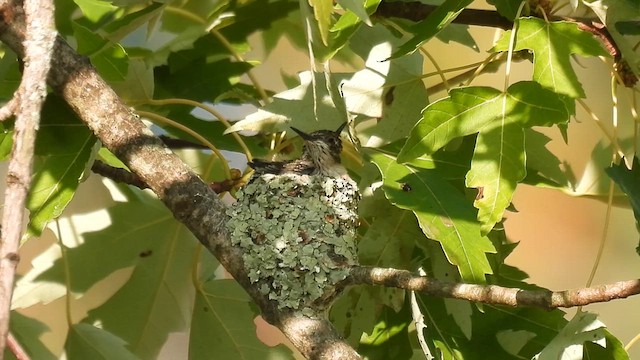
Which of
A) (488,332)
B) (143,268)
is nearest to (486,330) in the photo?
(488,332)

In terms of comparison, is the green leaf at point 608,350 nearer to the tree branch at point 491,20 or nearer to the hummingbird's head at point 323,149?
the tree branch at point 491,20

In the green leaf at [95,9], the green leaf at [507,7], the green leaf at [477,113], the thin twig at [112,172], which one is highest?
the green leaf at [507,7]

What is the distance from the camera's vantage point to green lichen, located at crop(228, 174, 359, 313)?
61.5 inches

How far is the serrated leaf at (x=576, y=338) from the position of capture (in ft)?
4.81

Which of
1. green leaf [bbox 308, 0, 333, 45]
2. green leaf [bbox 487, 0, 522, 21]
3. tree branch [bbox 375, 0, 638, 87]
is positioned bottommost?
tree branch [bbox 375, 0, 638, 87]

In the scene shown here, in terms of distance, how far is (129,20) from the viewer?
1.83 m

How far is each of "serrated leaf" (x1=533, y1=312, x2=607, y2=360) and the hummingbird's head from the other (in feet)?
1.90

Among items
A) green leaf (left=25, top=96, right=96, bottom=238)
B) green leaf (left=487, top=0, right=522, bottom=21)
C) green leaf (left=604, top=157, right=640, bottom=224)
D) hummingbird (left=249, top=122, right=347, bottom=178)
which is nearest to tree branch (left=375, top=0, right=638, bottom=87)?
green leaf (left=487, top=0, right=522, bottom=21)

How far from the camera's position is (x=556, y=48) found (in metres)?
1.51

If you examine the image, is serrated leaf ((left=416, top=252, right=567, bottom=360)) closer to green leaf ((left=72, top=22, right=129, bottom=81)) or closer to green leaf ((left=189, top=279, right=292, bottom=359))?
green leaf ((left=189, top=279, right=292, bottom=359))

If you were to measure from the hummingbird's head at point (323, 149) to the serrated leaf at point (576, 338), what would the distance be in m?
0.58

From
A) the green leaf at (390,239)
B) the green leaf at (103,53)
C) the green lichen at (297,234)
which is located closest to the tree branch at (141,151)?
the green lichen at (297,234)

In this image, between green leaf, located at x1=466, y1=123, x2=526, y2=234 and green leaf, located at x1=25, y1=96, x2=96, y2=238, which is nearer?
green leaf, located at x1=466, y1=123, x2=526, y2=234

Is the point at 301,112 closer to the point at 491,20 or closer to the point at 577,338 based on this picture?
the point at 491,20
